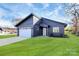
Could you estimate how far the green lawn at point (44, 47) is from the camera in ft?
7.00

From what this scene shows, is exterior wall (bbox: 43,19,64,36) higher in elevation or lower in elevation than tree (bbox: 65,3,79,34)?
lower

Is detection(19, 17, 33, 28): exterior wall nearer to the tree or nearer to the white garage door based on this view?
the white garage door

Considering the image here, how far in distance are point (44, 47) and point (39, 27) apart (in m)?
0.22

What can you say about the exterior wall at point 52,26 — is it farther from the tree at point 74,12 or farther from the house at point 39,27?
the tree at point 74,12

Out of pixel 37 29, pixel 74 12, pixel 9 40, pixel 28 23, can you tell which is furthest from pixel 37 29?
pixel 74 12

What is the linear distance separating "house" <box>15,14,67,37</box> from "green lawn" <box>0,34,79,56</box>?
0.06 meters

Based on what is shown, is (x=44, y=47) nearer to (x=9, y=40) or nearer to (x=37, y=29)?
(x=37, y=29)

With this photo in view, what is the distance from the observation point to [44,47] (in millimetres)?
2172

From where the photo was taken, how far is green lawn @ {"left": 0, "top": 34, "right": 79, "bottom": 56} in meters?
2.13

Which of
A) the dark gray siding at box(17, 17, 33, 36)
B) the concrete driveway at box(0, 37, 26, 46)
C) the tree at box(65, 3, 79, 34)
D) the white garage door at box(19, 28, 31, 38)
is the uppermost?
the tree at box(65, 3, 79, 34)

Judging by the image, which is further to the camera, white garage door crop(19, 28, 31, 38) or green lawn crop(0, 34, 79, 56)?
white garage door crop(19, 28, 31, 38)

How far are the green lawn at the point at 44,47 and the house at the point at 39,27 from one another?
6 cm

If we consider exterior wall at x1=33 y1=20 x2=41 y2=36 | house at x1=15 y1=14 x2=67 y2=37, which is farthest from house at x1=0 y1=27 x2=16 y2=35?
exterior wall at x1=33 y1=20 x2=41 y2=36

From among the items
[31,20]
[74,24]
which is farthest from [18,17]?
[74,24]
